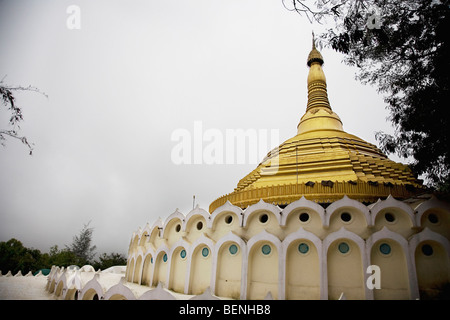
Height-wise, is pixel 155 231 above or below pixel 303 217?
below

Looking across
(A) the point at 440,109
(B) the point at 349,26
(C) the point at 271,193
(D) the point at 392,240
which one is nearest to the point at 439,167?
(A) the point at 440,109

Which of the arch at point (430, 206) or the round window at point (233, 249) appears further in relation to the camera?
the round window at point (233, 249)

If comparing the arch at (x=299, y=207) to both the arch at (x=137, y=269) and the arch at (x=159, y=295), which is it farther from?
the arch at (x=137, y=269)

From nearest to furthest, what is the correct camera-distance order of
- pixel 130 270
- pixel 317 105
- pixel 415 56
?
pixel 415 56 < pixel 130 270 < pixel 317 105

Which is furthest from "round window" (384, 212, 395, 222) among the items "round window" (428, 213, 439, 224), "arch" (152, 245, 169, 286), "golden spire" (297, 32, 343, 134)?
"arch" (152, 245, 169, 286)

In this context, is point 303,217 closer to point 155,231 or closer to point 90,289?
point 155,231

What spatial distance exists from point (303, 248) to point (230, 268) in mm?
3245

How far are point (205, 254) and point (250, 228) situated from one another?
2.44m

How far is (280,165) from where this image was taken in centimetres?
1577

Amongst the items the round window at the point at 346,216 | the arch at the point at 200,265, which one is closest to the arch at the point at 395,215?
the round window at the point at 346,216

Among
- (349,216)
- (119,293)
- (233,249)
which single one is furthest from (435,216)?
(119,293)

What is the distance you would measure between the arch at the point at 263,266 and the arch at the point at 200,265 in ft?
5.98

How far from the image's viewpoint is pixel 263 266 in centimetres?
1074

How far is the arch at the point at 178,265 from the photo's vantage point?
1223 cm
